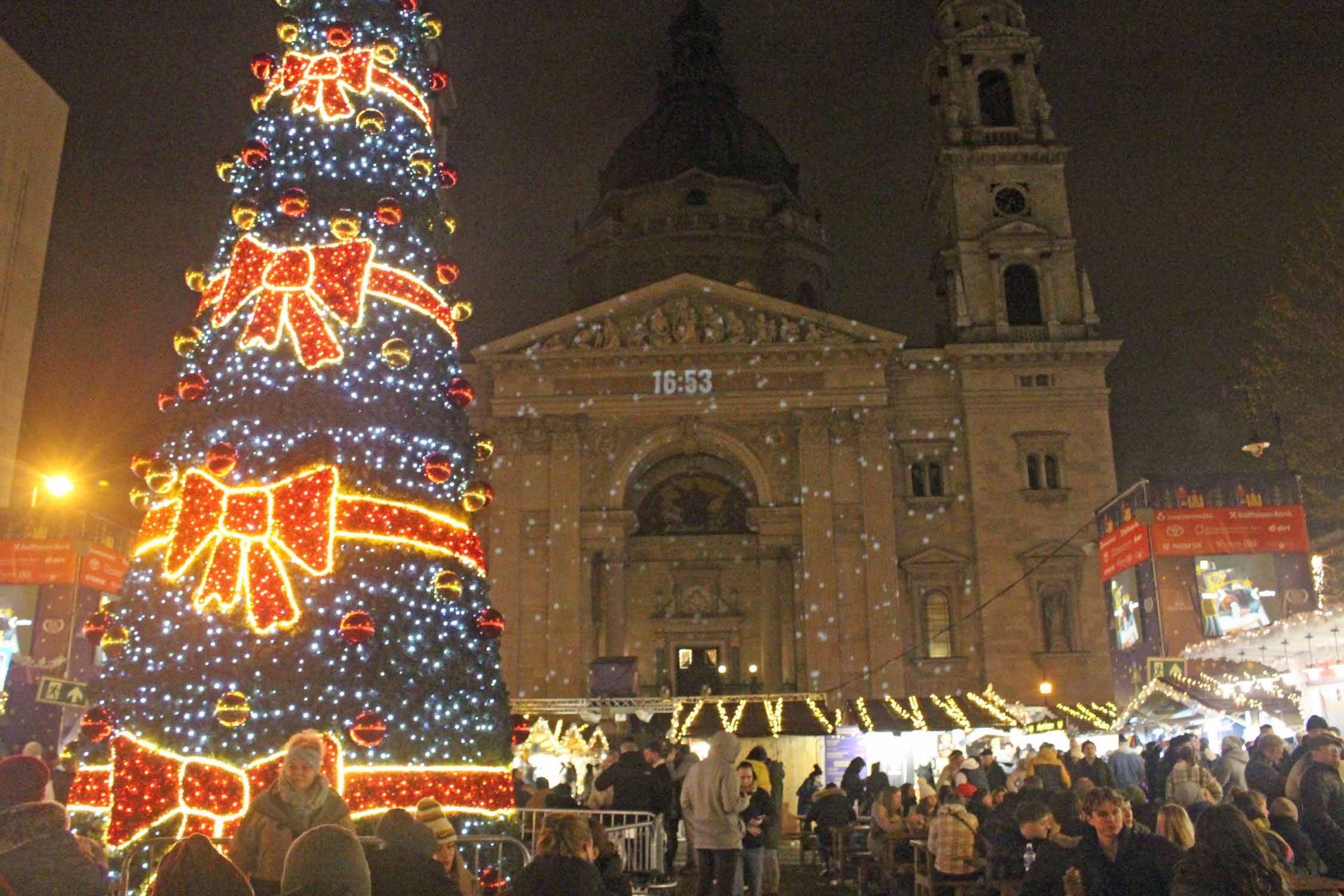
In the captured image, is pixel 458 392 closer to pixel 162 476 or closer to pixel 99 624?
pixel 162 476

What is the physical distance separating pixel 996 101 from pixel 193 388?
3445 cm

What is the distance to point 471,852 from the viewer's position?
328 inches

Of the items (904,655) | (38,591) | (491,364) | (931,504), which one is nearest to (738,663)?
(904,655)

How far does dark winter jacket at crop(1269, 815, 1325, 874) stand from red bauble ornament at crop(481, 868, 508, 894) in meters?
5.19

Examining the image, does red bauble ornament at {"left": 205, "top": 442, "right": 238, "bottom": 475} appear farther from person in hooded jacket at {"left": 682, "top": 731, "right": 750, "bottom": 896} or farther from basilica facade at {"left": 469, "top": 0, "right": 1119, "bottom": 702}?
basilica facade at {"left": 469, "top": 0, "right": 1119, "bottom": 702}

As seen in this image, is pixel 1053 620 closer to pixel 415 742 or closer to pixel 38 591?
pixel 38 591

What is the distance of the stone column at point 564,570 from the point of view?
3300cm

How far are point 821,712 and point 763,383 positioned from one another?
13.3 metres

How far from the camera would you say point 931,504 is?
3541 centimetres

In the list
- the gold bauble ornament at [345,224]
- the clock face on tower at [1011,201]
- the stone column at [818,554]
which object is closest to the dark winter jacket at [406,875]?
the gold bauble ornament at [345,224]

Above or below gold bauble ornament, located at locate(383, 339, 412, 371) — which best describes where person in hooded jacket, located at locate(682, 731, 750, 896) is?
below

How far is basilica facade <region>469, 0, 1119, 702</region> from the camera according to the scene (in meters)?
33.8

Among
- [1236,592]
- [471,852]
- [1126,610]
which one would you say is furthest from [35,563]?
[1236,592]

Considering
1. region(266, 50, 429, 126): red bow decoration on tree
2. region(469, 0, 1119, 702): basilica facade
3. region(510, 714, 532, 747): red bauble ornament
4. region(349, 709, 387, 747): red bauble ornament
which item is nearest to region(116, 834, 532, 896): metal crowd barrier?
region(349, 709, 387, 747): red bauble ornament
